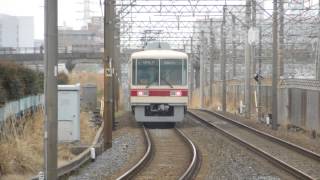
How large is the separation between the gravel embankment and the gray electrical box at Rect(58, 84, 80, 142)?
11.7 feet

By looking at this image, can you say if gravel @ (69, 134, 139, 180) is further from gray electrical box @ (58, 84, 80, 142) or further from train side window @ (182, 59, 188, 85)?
train side window @ (182, 59, 188, 85)

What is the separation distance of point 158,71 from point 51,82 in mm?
17569

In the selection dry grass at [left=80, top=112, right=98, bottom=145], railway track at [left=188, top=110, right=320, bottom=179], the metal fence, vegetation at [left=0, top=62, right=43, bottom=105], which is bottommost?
railway track at [left=188, top=110, right=320, bottom=179]

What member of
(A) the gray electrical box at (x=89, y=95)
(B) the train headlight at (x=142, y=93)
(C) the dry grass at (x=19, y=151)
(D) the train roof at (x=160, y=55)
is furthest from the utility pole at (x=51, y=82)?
(A) the gray electrical box at (x=89, y=95)

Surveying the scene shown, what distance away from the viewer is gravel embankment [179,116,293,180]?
41.9 ft

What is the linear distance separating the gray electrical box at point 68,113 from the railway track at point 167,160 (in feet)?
6.92

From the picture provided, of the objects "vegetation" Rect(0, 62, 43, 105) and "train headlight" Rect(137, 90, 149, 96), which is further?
"train headlight" Rect(137, 90, 149, 96)

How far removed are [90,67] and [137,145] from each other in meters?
105

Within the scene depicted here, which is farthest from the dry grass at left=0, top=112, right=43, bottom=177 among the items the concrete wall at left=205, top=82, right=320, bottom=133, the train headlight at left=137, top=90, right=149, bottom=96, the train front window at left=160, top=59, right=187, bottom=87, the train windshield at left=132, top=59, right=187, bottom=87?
the concrete wall at left=205, top=82, right=320, bottom=133

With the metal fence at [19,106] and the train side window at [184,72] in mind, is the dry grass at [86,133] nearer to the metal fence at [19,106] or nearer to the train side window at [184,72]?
the metal fence at [19,106]

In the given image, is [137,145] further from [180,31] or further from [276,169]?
[180,31]

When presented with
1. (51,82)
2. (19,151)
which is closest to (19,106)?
(19,151)

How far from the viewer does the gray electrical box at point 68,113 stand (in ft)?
54.7

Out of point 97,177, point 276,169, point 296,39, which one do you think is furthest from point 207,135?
point 296,39
